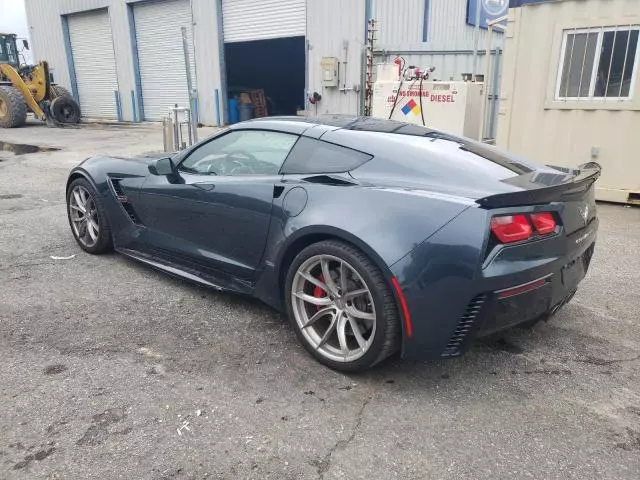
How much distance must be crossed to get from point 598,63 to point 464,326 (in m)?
5.62

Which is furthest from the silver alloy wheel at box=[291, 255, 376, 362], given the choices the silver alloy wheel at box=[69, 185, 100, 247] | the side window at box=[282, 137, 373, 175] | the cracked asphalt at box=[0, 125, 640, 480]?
the silver alloy wheel at box=[69, 185, 100, 247]

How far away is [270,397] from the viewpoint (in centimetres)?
258

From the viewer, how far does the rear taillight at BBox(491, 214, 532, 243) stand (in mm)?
2346

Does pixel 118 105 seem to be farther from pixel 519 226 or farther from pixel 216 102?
pixel 519 226

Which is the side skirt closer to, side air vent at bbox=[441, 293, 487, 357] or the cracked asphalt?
the cracked asphalt

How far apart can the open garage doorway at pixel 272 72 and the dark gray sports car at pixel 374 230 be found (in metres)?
15.9

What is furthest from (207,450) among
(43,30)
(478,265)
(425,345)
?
(43,30)

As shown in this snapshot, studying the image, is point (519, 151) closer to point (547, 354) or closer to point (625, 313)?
point (625, 313)

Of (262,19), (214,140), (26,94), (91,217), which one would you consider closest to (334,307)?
(214,140)

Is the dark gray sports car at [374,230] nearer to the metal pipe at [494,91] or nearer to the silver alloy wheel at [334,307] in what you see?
the silver alloy wheel at [334,307]

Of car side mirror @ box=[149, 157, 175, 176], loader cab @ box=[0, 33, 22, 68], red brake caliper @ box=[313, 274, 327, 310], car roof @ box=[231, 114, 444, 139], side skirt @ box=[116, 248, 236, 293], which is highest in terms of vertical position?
loader cab @ box=[0, 33, 22, 68]

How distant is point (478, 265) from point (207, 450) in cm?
142

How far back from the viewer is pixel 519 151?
7328mm

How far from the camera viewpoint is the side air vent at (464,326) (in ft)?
7.72
